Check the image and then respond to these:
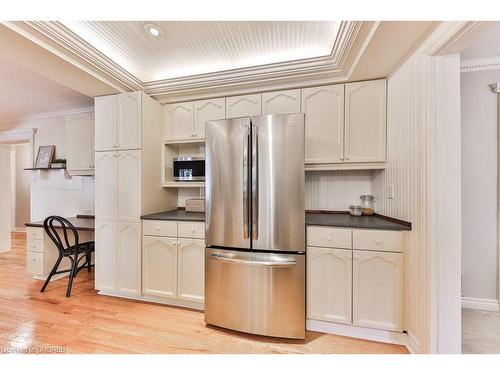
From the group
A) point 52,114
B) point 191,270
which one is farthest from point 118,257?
point 52,114

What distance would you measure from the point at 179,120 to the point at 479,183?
3218 millimetres

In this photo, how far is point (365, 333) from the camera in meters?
1.74

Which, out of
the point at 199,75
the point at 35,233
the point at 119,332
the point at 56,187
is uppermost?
the point at 199,75

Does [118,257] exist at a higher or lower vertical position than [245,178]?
lower

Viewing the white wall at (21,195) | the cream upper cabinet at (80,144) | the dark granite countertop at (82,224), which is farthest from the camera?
the white wall at (21,195)

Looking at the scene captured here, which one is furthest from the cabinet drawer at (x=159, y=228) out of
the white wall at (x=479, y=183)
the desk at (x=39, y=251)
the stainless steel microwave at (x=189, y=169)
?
the white wall at (x=479, y=183)

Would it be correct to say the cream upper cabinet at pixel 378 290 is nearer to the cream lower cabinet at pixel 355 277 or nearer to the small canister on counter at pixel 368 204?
the cream lower cabinet at pixel 355 277

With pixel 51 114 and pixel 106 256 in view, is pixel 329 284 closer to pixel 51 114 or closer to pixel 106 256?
pixel 106 256

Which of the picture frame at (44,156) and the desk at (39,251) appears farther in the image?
the picture frame at (44,156)

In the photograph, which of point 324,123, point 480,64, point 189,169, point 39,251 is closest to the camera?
point 480,64

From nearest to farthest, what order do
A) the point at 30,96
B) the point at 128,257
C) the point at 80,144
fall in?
the point at 128,257 → the point at 30,96 → the point at 80,144

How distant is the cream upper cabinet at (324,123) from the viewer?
215cm

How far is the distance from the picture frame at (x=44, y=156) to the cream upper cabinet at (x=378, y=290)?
14.9ft
